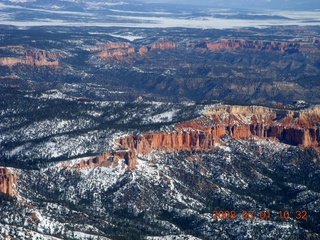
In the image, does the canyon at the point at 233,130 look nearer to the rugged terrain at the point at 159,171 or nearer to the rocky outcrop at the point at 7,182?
the rugged terrain at the point at 159,171
